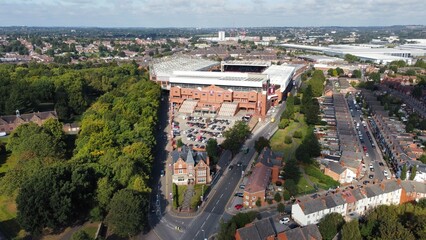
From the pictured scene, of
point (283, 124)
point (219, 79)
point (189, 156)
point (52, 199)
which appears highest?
point (219, 79)

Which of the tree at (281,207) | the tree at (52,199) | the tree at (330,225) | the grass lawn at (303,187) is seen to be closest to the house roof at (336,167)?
the grass lawn at (303,187)

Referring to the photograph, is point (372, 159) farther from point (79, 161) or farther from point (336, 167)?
point (79, 161)

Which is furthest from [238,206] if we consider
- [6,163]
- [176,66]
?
[176,66]

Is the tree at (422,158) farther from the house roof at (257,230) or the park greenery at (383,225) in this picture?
the house roof at (257,230)

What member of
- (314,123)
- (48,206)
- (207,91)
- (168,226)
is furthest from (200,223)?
(207,91)

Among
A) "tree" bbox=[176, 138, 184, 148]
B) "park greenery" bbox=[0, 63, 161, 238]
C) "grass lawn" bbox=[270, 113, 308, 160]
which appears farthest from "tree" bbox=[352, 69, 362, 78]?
"tree" bbox=[176, 138, 184, 148]

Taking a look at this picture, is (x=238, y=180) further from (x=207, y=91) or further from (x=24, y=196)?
(x=207, y=91)
